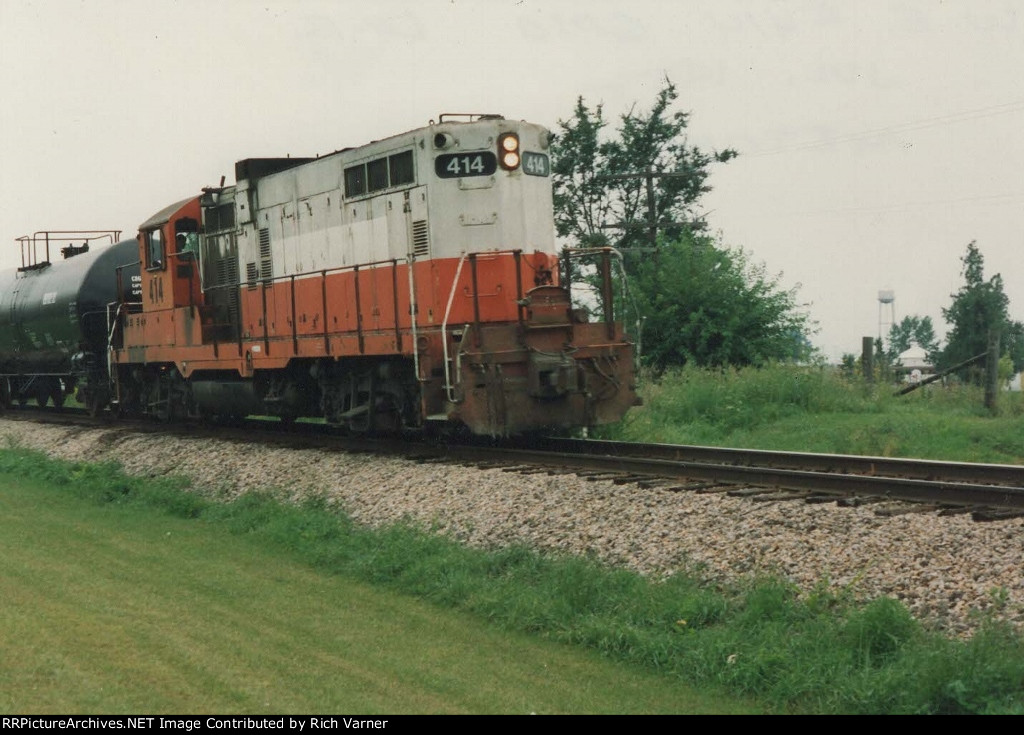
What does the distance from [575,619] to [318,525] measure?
4.19 meters

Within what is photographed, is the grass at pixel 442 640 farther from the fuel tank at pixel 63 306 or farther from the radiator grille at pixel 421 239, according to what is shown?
the fuel tank at pixel 63 306

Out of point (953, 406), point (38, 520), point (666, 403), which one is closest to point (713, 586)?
point (38, 520)

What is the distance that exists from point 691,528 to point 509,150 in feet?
22.4

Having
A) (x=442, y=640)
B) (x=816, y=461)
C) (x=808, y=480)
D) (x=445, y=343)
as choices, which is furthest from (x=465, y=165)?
(x=442, y=640)

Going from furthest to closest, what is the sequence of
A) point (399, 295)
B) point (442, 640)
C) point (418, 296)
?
point (399, 295) → point (418, 296) → point (442, 640)

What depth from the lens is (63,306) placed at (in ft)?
76.6

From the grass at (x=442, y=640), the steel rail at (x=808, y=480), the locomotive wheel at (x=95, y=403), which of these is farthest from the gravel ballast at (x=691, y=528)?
the locomotive wheel at (x=95, y=403)

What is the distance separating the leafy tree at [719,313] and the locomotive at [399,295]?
9878 millimetres

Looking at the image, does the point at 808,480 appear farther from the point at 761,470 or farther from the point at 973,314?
the point at 973,314

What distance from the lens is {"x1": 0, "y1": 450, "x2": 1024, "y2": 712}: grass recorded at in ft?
19.2

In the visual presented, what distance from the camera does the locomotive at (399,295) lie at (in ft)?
43.5

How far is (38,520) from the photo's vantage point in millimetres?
12250

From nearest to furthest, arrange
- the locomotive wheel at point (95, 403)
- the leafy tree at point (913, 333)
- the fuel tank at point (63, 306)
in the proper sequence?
the fuel tank at point (63, 306), the locomotive wheel at point (95, 403), the leafy tree at point (913, 333)

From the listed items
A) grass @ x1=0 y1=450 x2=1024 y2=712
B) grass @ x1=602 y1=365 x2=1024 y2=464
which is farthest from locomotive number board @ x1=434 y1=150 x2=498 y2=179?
grass @ x1=0 y1=450 x2=1024 y2=712
